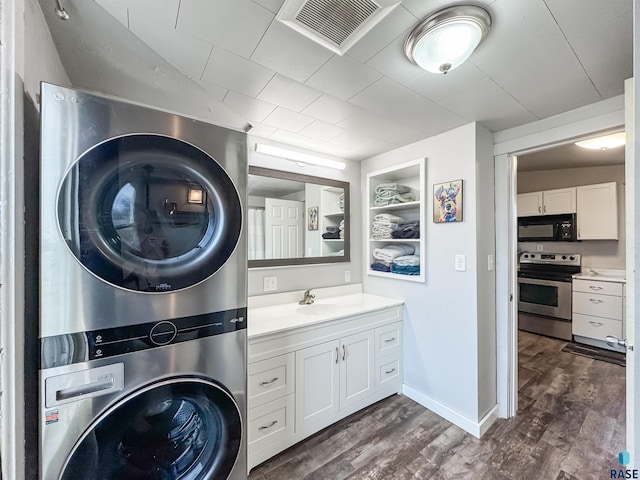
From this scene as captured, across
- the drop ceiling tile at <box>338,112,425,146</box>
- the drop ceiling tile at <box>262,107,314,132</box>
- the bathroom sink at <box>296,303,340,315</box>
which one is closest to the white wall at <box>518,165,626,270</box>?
the drop ceiling tile at <box>338,112,425,146</box>

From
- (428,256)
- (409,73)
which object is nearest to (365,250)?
(428,256)

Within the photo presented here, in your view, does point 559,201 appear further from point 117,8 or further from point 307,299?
point 117,8

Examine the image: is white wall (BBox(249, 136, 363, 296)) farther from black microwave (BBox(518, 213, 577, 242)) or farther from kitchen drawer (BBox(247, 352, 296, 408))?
black microwave (BBox(518, 213, 577, 242))

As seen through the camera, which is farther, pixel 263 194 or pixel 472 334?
pixel 263 194

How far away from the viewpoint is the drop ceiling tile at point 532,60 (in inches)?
38.9

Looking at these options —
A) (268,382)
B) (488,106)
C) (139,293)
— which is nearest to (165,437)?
(139,293)

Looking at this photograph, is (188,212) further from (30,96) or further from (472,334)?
(472,334)

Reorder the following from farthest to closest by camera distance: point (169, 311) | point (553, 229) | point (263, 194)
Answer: point (553, 229) < point (263, 194) < point (169, 311)

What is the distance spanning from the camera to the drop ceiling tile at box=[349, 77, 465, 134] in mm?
1463

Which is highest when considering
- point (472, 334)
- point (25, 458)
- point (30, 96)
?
point (30, 96)

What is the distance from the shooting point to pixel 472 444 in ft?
5.79

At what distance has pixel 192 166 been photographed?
90 centimetres

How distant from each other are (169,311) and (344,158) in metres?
2.25

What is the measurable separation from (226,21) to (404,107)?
1.10 metres
